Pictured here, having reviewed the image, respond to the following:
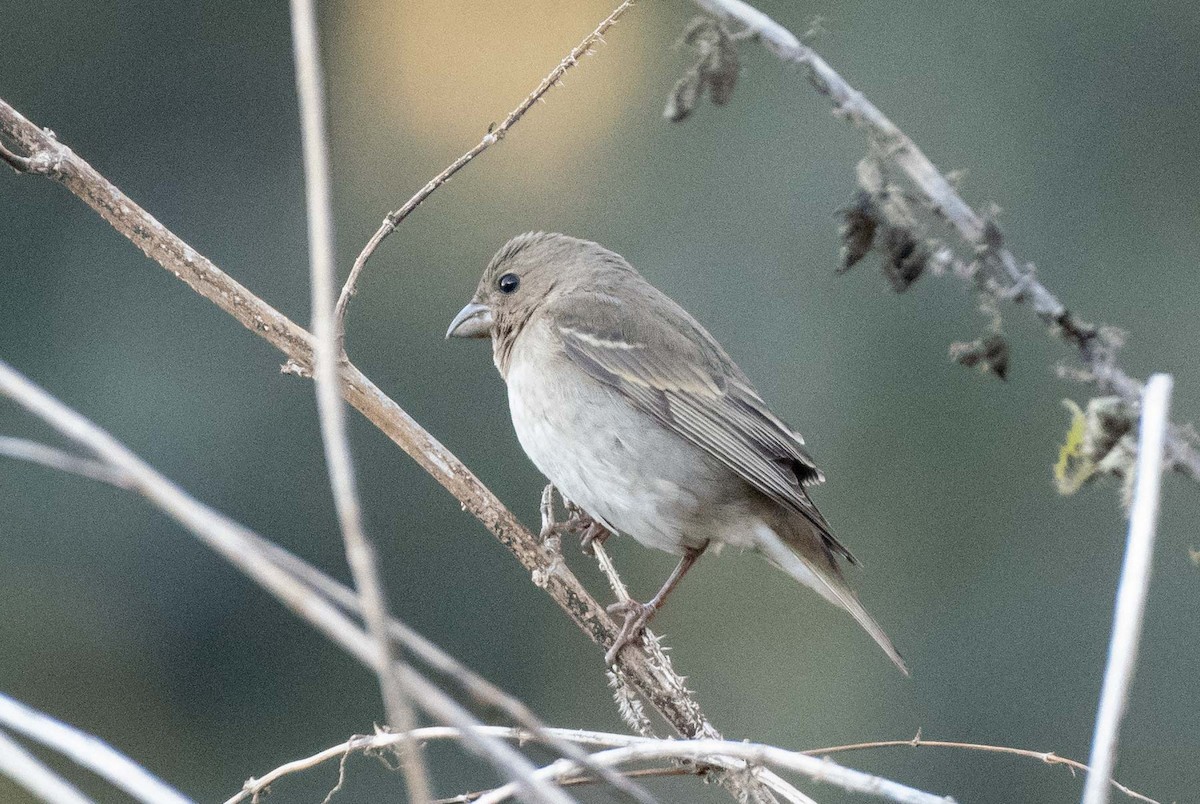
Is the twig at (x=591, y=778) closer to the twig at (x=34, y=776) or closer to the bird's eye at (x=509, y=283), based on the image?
the twig at (x=34, y=776)

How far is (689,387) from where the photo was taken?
4375mm

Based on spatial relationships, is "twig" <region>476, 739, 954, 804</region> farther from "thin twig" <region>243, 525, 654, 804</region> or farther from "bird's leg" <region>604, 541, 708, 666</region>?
"bird's leg" <region>604, 541, 708, 666</region>

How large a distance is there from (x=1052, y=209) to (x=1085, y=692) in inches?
119

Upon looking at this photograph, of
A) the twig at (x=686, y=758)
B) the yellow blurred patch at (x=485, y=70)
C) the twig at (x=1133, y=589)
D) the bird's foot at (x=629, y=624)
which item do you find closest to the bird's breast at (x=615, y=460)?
the bird's foot at (x=629, y=624)

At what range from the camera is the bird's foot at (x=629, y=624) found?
3.10m

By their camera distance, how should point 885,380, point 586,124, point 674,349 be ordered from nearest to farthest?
point 674,349 → point 885,380 → point 586,124

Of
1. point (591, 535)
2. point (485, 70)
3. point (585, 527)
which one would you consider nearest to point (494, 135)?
point (591, 535)

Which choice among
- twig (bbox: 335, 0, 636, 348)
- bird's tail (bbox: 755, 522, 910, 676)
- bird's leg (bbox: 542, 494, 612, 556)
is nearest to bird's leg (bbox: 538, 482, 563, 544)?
bird's leg (bbox: 542, 494, 612, 556)

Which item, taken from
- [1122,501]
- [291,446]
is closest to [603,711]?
[291,446]

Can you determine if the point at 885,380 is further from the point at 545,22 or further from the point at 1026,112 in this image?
the point at 545,22

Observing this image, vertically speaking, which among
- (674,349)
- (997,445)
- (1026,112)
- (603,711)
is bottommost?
(674,349)

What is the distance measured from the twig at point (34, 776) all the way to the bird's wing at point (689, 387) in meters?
2.61

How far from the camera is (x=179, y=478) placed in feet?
29.5

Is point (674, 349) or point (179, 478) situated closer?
point (674, 349)
